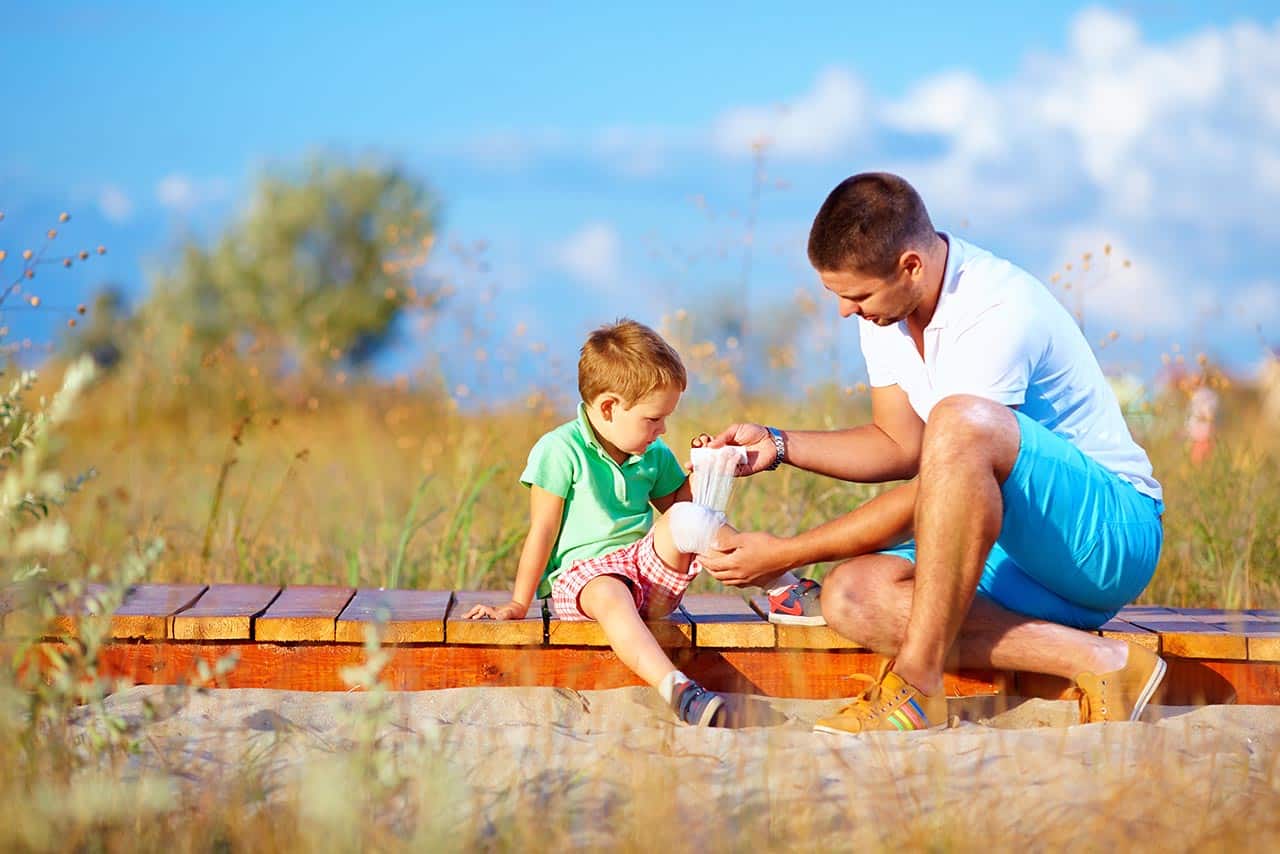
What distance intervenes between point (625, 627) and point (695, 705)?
32 centimetres

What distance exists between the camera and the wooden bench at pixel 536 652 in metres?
3.55

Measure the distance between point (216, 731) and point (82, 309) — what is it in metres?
1.53

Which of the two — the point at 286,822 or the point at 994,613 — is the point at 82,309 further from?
the point at 994,613

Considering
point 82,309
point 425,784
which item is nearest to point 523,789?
point 425,784

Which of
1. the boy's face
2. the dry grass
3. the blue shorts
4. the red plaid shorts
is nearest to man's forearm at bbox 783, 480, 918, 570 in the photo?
the blue shorts

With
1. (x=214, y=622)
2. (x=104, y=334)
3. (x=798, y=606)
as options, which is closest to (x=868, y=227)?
(x=798, y=606)

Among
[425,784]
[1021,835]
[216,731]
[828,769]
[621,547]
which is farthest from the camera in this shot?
[621,547]

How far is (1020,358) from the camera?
3279mm

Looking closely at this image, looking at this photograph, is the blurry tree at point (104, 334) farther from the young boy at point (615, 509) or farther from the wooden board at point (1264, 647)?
the wooden board at point (1264, 647)

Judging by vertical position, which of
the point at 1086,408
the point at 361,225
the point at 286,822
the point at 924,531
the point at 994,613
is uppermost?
the point at 361,225

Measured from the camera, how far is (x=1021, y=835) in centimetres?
229

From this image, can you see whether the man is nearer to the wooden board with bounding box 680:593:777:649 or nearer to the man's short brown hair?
the man's short brown hair

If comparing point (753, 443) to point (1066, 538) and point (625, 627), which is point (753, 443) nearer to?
point (625, 627)

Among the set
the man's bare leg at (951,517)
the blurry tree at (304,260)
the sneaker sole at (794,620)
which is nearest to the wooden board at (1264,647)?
the man's bare leg at (951,517)
